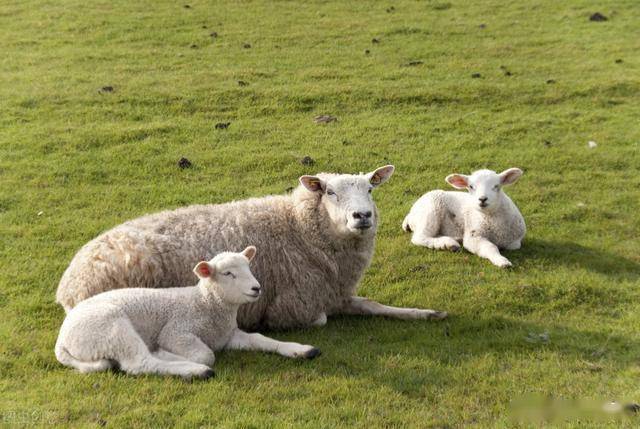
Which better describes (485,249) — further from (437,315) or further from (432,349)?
(432,349)

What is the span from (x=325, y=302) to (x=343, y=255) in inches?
22.4

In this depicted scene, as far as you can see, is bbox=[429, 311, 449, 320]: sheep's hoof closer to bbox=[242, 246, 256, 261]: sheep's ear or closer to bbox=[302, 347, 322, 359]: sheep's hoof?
bbox=[302, 347, 322, 359]: sheep's hoof

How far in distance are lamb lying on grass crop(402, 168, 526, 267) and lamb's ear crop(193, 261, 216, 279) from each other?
173 inches

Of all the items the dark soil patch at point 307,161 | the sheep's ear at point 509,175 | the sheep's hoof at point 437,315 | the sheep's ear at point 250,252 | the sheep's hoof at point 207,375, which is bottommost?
the dark soil patch at point 307,161

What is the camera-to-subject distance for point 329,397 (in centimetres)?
684

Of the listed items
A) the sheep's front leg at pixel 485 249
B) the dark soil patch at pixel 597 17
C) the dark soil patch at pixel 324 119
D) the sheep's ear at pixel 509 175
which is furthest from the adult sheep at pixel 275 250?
the dark soil patch at pixel 597 17

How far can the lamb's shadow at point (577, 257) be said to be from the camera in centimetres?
1048

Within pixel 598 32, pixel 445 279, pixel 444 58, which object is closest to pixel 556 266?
pixel 445 279

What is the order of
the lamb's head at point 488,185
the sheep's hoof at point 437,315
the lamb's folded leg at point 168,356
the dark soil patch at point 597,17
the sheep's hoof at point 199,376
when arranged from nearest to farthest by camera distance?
the sheep's hoof at point 199,376
the lamb's folded leg at point 168,356
the sheep's hoof at point 437,315
the lamb's head at point 488,185
the dark soil patch at point 597,17

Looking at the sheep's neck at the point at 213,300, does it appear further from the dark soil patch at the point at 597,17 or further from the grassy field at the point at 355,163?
the dark soil patch at the point at 597,17

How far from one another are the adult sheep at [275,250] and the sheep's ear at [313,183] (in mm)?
11

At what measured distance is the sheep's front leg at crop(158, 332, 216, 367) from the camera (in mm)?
7316

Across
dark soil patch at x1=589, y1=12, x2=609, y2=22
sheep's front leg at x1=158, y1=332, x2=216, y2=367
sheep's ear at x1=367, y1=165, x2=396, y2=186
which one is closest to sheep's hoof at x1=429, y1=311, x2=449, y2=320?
sheep's ear at x1=367, y1=165, x2=396, y2=186

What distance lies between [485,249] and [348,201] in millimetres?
2877
